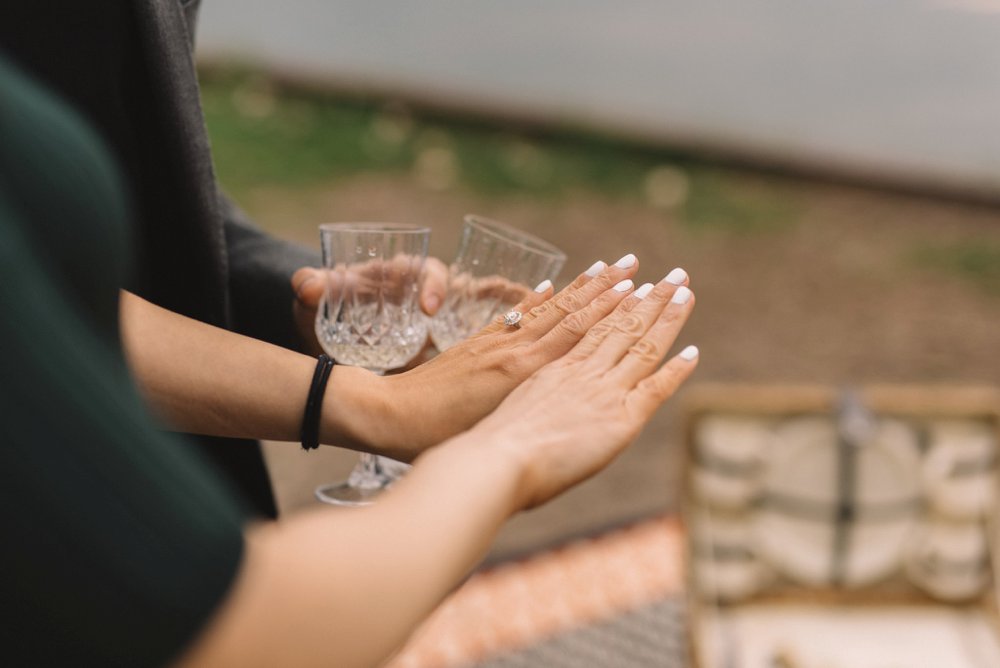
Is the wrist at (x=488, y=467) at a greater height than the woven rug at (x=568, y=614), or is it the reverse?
the wrist at (x=488, y=467)

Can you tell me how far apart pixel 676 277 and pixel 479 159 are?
4487 millimetres

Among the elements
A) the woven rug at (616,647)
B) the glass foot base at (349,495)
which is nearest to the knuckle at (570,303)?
the glass foot base at (349,495)

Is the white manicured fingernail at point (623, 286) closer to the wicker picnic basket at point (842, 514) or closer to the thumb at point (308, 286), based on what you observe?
the thumb at point (308, 286)

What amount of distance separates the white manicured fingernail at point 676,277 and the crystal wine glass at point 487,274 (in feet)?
0.58

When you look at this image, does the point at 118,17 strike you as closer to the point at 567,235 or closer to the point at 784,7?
the point at 567,235

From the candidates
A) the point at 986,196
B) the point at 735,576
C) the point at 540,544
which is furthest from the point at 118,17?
the point at 986,196

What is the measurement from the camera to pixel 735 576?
87.5 inches

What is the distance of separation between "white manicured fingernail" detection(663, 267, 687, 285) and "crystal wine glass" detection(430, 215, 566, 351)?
7.0 inches

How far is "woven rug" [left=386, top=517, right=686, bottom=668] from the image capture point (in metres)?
2.70

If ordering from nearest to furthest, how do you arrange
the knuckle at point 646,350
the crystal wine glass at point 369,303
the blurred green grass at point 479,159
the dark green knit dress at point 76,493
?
the dark green knit dress at point 76,493 < the knuckle at point 646,350 < the crystal wine glass at point 369,303 < the blurred green grass at point 479,159

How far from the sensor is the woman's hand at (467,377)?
694mm

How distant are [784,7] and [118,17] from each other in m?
4.54

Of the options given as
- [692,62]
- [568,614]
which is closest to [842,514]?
[568,614]

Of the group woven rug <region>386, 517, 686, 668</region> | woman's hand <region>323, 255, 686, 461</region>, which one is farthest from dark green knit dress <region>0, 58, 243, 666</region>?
woven rug <region>386, 517, 686, 668</region>
